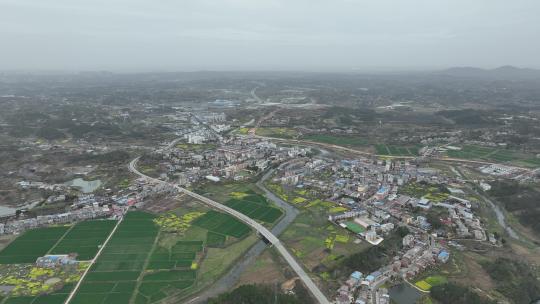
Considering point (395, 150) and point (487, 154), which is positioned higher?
point (487, 154)

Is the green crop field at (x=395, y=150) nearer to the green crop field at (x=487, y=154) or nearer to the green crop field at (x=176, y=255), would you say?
the green crop field at (x=487, y=154)

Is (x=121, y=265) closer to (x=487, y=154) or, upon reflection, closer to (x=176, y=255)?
(x=176, y=255)

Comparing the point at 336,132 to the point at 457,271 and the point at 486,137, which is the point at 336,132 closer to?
the point at 486,137

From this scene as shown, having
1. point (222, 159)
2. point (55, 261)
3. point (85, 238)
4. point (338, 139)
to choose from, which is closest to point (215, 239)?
point (85, 238)

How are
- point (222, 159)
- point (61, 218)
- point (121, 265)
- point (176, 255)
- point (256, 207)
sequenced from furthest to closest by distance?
point (222, 159) → point (256, 207) → point (61, 218) → point (176, 255) → point (121, 265)

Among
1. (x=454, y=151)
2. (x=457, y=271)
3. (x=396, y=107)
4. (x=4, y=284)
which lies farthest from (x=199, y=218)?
(x=396, y=107)
